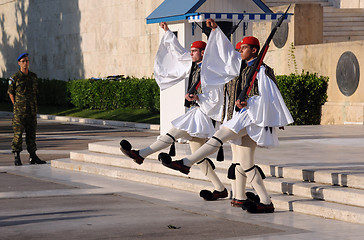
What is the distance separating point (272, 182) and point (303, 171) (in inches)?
17.3

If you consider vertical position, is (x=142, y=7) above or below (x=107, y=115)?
above

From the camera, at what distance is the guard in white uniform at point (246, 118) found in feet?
30.7

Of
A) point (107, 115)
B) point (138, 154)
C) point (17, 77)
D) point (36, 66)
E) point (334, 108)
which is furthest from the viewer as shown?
point (36, 66)

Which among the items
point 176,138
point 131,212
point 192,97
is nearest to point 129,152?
point 176,138

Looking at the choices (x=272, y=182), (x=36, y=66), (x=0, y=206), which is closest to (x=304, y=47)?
(x=272, y=182)

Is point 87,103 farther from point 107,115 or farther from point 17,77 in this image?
point 17,77

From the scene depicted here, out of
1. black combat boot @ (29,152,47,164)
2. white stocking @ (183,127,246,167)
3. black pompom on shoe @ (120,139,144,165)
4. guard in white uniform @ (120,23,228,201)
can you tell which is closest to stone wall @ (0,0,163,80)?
black combat boot @ (29,152,47,164)

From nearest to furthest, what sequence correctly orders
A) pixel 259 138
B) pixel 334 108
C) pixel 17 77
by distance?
pixel 259 138 → pixel 17 77 → pixel 334 108

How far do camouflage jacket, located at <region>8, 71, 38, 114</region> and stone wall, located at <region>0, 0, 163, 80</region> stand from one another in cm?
1736

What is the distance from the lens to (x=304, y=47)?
23.9 metres

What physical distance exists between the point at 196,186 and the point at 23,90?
5154 millimetres

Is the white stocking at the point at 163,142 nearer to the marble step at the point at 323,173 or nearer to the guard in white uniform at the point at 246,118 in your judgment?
the guard in white uniform at the point at 246,118

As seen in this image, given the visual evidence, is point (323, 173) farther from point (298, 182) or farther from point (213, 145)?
point (213, 145)

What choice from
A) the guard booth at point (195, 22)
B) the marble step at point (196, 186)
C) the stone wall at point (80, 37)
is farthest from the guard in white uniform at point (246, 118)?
the stone wall at point (80, 37)
